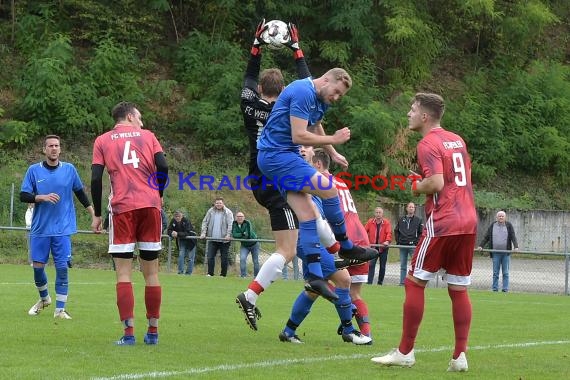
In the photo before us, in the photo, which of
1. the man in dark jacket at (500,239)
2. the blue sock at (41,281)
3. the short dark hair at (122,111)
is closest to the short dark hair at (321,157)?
the short dark hair at (122,111)

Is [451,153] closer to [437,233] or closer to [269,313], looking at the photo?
[437,233]

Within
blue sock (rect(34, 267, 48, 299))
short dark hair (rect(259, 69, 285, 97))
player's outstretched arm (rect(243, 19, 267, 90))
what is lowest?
blue sock (rect(34, 267, 48, 299))

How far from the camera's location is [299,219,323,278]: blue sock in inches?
368

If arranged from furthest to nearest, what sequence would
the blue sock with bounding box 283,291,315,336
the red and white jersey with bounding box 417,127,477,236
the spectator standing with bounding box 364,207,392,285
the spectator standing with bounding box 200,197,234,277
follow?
1. the spectator standing with bounding box 200,197,234,277
2. the spectator standing with bounding box 364,207,392,285
3. the blue sock with bounding box 283,291,315,336
4. the red and white jersey with bounding box 417,127,477,236

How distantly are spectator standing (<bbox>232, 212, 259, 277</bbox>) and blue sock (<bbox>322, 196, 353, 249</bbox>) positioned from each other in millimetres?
14344

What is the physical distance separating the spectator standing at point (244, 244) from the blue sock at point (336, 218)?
1434cm

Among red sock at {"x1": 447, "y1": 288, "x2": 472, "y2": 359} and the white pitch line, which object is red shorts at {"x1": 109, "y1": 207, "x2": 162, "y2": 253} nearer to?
the white pitch line

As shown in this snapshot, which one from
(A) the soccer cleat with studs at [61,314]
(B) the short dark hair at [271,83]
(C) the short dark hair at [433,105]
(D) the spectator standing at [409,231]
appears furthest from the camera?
(D) the spectator standing at [409,231]

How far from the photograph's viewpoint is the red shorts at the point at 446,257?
25.6 ft

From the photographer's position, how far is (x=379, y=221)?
23.6m

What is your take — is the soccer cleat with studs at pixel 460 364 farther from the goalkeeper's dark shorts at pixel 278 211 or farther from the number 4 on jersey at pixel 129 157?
the number 4 on jersey at pixel 129 157

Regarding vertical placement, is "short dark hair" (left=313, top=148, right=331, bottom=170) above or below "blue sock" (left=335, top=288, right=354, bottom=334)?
above

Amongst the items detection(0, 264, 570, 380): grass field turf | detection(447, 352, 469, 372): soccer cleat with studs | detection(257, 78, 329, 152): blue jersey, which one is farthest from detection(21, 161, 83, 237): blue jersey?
detection(447, 352, 469, 372): soccer cleat with studs

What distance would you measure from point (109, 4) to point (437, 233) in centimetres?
3116
